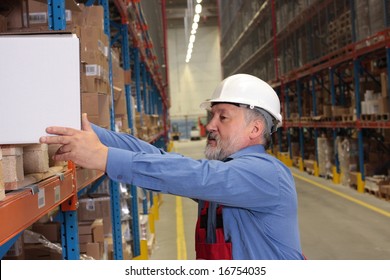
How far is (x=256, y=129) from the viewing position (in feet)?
6.62

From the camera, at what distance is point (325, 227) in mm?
6832

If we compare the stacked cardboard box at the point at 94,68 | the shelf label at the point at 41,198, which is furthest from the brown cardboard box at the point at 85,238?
the shelf label at the point at 41,198

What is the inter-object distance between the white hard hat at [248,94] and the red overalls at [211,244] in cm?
45

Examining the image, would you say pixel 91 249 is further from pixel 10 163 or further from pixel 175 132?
pixel 175 132

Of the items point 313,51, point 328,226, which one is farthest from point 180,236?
point 313,51

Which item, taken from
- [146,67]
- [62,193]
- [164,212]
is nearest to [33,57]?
[62,193]

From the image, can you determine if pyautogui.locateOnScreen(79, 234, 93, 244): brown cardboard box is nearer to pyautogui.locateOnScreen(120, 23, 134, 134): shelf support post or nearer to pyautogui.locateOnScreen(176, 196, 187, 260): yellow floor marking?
pyautogui.locateOnScreen(120, 23, 134, 134): shelf support post

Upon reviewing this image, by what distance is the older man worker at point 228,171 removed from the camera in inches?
58.2

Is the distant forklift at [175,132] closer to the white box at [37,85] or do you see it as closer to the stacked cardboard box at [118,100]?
the stacked cardboard box at [118,100]

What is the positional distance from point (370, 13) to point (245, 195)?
771 centimetres

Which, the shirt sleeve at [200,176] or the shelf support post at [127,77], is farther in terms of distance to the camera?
the shelf support post at [127,77]

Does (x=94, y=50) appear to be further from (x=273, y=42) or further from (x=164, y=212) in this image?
(x=273, y=42)

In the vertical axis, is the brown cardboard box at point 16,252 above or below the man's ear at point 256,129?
below

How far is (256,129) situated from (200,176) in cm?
55
